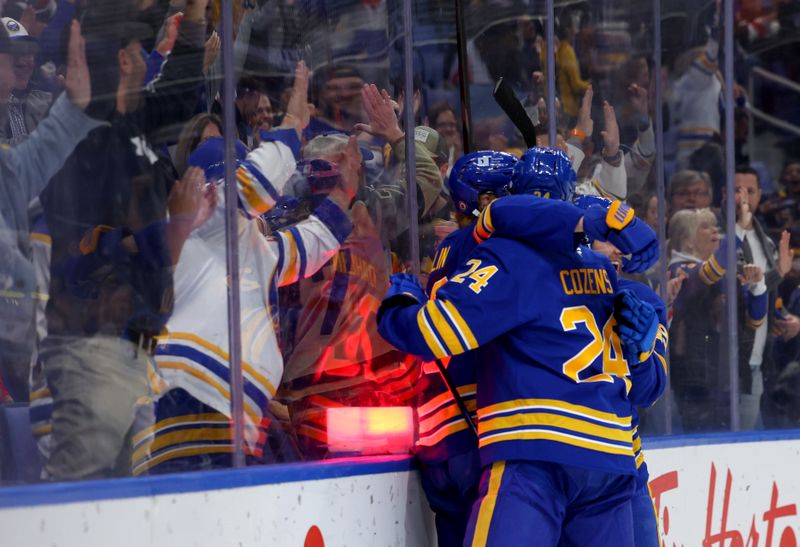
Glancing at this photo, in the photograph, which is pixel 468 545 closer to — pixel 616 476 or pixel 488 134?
pixel 616 476

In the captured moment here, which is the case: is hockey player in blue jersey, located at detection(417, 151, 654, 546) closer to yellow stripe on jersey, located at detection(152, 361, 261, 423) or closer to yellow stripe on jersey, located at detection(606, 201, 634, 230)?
yellow stripe on jersey, located at detection(606, 201, 634, 230)


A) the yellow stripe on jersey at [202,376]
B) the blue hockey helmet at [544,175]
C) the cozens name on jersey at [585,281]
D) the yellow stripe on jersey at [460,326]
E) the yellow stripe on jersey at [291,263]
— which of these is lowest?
the yellow stripe on jersey at [202,376]

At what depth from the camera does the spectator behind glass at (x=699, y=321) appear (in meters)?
4.27

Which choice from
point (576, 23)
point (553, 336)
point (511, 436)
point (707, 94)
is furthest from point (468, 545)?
point (707, 94)

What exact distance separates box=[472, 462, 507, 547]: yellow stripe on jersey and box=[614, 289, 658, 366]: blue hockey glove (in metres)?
0.39

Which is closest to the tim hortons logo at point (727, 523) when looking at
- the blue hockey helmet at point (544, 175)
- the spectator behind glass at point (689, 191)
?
the spectator behind glass at point (689, 191)

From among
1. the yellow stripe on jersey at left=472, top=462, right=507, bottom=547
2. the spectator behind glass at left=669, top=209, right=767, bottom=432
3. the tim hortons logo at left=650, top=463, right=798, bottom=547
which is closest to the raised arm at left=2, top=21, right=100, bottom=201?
the yellow stripe on jersey at left=472, top=462, right=507, bottom=547

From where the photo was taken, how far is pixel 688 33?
4.43m

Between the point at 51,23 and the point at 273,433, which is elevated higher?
the point at 51,23

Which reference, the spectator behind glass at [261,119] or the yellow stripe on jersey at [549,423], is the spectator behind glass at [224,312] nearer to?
the spectator behind glass at [261,119]

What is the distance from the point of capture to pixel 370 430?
300 centimetres

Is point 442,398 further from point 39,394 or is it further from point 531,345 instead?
point 39,394

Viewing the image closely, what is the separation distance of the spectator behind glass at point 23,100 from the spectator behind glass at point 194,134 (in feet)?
0.92

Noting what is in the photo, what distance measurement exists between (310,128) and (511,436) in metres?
0.80
